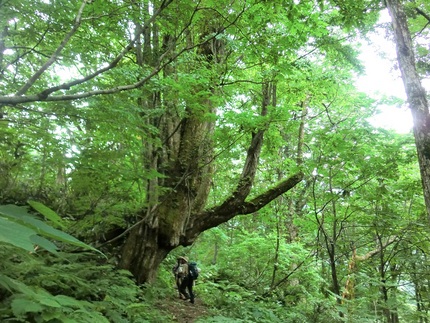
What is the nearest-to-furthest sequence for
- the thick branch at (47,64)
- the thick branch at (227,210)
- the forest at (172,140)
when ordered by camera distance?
1. the thick branch at (47,64)
2. the forest at (172,140)
3. the thick branch at (227,210)

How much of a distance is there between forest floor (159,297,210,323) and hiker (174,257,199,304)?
0.78 feet

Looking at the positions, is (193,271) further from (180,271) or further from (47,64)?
(47,64)

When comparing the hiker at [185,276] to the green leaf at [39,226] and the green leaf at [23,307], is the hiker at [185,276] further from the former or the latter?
the green leaf at [39,226]

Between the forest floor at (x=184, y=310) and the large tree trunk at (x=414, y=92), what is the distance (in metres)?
5.05

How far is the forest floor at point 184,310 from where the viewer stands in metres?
6.51

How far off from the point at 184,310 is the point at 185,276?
4.53ft

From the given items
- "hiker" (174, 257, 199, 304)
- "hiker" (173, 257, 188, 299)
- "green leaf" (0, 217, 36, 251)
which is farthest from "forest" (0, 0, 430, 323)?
"hiker" (173, 257, 188, 299)

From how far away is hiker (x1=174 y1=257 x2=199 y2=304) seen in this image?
830 centimetres

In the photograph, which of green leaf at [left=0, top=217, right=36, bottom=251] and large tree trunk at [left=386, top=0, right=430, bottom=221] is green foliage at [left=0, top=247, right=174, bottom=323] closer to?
green leaf at [left=0, top=217, right=36, bottom=251]

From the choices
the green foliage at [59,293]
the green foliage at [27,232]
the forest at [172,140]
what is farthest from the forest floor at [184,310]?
the green foliage at [27,232]

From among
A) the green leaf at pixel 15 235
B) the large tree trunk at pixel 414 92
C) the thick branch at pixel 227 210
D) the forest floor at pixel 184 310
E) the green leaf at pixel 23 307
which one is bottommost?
the forest floor at pixel 184 310

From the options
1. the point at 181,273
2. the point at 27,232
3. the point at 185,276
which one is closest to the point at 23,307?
the point at 27,232

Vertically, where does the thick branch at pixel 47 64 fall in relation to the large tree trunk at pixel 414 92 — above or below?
below

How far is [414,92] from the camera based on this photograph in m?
5.35
